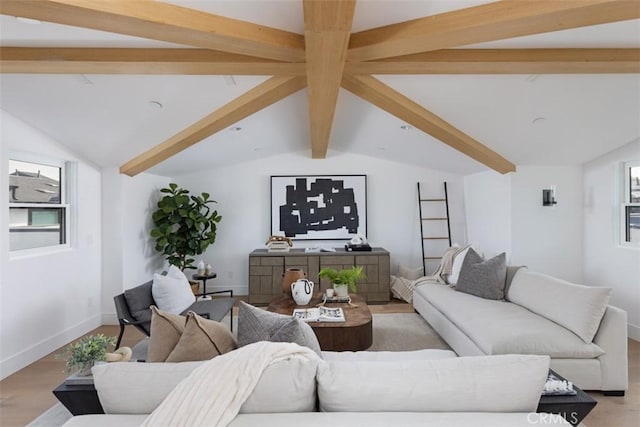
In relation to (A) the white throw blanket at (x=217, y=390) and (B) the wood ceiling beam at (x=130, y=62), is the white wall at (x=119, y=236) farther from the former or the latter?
(A) the white throw blanket at (x=217, y=390)

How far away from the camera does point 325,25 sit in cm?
183

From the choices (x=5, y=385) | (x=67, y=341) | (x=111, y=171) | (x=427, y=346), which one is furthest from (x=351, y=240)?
(x=5, y=385)

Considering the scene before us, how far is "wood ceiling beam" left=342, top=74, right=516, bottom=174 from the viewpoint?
312cm

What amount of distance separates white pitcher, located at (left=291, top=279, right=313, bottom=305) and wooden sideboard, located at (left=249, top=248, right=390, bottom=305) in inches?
64.4

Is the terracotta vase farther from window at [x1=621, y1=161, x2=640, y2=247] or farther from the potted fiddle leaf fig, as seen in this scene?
window at [x1=621, y1=161, x2=640, y2=247]

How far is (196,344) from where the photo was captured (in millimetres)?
1607

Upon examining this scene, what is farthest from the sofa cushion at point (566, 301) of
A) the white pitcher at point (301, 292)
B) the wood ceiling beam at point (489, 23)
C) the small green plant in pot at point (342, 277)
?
the white pitcher at point (301, 292)

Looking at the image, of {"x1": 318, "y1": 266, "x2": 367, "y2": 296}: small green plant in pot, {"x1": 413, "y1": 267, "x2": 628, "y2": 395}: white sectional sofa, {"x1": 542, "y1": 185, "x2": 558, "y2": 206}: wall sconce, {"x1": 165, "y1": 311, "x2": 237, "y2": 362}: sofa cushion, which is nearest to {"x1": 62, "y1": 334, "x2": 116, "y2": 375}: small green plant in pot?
{"x1": 165, "y1": 311, "x2": 237, "y2": 362}: sofa cushion

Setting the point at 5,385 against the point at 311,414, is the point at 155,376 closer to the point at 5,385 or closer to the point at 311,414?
the point at 311,414

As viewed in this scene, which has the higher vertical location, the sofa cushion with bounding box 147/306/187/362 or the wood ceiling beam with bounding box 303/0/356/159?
the wood ceiling beam with bounding box 303/0/356/159

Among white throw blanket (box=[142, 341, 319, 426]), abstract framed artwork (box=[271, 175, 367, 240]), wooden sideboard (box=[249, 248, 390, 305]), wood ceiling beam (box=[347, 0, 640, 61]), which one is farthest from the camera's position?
abstract framed artwork (box=[271, 175, 367, 240])

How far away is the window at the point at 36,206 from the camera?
3244 millimetres

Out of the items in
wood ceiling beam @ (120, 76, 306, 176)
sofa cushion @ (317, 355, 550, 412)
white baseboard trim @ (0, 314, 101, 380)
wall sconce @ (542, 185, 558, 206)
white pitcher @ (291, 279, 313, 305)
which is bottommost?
white baseboard trim @ (0, 314, 101, 380)

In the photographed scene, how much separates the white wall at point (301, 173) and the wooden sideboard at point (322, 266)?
2.23 feet
